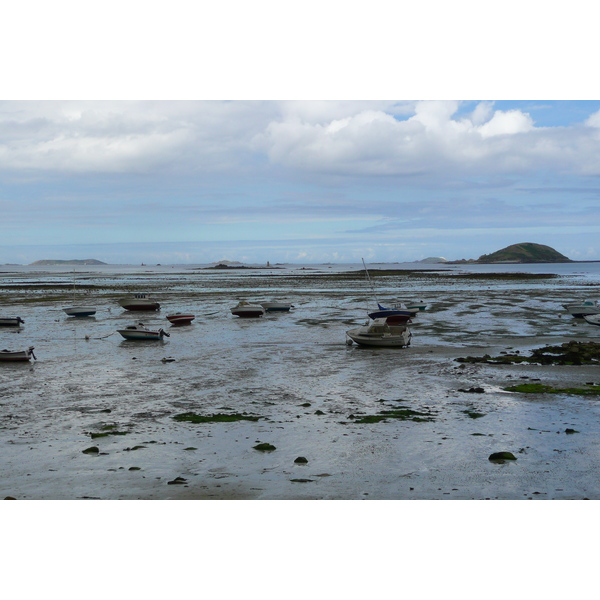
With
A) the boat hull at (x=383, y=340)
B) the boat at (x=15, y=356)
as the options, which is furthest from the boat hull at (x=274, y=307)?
the boat at (x=15, y=356)

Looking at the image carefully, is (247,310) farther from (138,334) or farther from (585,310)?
(585,310)

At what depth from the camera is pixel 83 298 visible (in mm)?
63750

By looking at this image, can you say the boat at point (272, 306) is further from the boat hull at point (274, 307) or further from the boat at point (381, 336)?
the boat at point (381, 336)

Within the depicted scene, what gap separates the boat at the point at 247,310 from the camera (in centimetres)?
4131

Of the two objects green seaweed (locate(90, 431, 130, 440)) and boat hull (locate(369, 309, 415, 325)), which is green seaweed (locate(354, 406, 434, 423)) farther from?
boat hull (locate(369, 309, 415, 325))

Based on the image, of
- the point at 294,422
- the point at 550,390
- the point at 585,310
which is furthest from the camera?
the point at 585,310

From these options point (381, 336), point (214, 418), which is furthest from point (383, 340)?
point (214, 418)

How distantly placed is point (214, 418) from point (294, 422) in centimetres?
211

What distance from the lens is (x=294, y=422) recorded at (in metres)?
14.3

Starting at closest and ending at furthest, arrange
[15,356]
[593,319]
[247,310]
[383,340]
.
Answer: [15,356]
[383,340]
[593,319]
[247,310]

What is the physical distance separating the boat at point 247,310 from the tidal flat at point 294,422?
11.7m

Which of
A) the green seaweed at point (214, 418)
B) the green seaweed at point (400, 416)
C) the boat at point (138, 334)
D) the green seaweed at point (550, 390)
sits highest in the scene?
the boat at point (138, 334)

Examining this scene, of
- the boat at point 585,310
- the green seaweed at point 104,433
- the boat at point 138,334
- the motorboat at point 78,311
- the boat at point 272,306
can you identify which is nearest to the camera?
the green seaweed at point 104,433

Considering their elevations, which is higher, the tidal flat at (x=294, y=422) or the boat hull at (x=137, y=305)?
the boat hull at (x=137, y=305)
